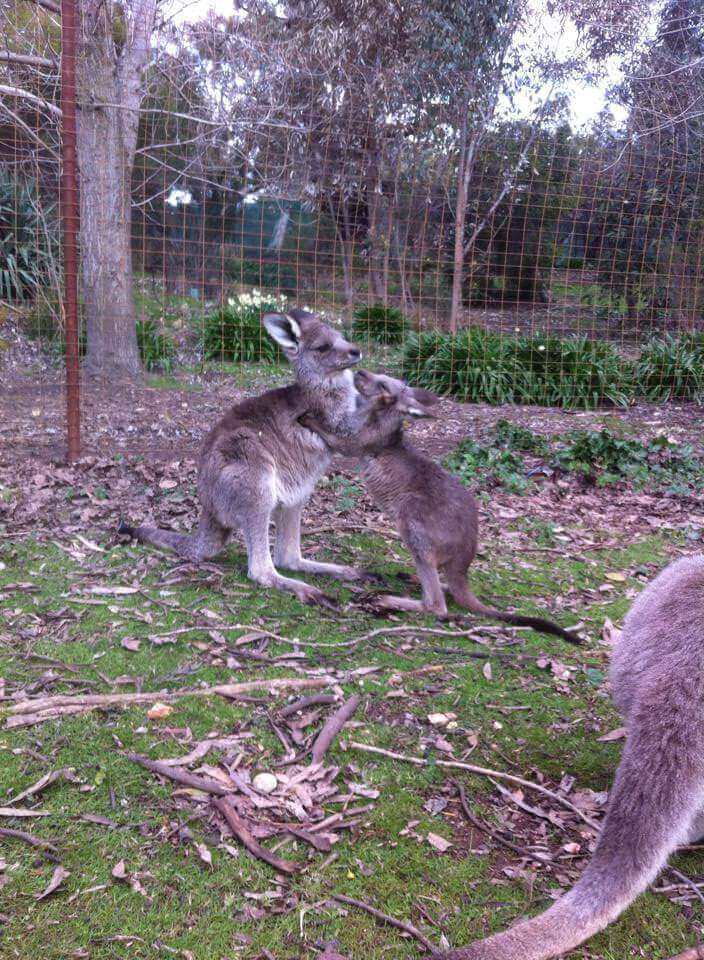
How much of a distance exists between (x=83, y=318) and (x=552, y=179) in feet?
21.4

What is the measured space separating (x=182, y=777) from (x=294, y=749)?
46cm

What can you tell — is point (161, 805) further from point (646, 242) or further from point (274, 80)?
point (646, 242)

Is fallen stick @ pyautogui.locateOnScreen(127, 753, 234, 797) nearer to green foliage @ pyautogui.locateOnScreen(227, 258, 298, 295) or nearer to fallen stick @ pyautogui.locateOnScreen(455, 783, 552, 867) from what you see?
fallen stick @ pyautogui.locateOnScreen(455, 783, 552, 867)

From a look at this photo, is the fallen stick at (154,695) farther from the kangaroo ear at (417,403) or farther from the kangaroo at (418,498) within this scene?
the kangaroo ear at (417,403)

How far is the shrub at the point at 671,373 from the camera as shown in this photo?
10.5 m

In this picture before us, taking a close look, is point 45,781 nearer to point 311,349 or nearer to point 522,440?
point 311,349

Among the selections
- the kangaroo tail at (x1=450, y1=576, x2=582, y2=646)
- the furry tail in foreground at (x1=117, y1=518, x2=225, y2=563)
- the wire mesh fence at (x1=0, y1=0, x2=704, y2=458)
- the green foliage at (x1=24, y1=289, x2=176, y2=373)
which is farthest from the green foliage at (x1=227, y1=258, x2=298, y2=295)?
the kangaroo tail at (x1=450, y1=576, x2=582, y2=646)

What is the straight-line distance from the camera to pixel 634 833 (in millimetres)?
2021

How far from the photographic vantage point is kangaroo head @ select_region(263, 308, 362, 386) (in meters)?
5.18

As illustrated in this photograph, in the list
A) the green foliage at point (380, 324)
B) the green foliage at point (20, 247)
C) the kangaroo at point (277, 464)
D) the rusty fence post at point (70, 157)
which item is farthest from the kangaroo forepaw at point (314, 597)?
the green foliage at point (20, 247)

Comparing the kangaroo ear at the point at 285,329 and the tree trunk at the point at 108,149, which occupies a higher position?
the tree trunk at the point at 108,149

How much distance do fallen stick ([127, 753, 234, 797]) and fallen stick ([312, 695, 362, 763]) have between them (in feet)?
1.26

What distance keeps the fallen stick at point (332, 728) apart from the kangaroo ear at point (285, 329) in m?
2.63

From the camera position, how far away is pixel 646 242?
1064cm
